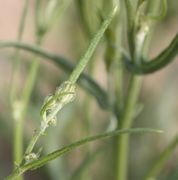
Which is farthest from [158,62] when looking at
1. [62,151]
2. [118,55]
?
[62,151]

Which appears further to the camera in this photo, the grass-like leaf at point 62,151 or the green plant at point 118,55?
the green plant at point 118,55

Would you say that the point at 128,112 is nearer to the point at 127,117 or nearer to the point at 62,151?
the point at 127,117

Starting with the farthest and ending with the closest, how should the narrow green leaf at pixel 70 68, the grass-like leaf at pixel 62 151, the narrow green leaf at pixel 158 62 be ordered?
the narrow green leaf at pixel 70 68
the narrow green leaf at pixel 158 62
the grass-like leaf at pixel 62 151

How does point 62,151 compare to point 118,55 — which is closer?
point 62,151

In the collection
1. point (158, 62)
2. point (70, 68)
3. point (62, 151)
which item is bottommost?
point (62, 151)

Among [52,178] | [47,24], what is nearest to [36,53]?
[47,24]

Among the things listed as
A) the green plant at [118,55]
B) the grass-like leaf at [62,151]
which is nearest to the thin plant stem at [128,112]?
the green plant at [118,55]

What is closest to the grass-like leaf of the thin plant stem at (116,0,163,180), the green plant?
the green plant

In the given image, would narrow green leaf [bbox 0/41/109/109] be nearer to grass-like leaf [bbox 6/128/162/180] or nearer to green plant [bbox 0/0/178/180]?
green plant [bbox 0/0/178/180]

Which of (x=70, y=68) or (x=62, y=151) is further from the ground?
(x=70, y=68)

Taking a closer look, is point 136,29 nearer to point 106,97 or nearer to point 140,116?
point 106,97

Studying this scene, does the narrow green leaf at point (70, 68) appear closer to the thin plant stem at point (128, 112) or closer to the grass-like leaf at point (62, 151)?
the thin plant stem at point (128, 112)

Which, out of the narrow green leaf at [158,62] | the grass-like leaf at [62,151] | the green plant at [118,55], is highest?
the green plant at [118,55]
